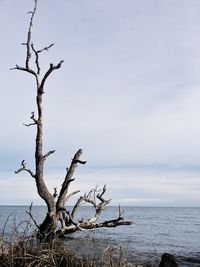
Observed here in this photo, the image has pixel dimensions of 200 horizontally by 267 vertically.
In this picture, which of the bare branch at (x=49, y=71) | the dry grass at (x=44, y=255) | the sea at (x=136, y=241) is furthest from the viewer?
the bare branch at (x=49, y=71)

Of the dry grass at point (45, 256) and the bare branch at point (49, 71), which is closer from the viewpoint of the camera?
the dry grass at point (45, 256)

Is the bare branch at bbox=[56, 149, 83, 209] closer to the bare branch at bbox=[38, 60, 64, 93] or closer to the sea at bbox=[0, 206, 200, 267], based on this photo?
the sea at bbox=[0, 206, 200, 267]

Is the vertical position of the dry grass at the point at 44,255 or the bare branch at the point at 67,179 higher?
the bare branch at the point at 67,179

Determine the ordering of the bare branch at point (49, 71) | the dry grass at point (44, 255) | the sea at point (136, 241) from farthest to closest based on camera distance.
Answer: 1. the bare branch at point (49, 71)
2. the sea at point (136, 241)
3. the dry grass at point (44, 255)

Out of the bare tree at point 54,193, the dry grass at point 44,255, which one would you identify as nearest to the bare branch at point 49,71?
the bare tree at point 54,193

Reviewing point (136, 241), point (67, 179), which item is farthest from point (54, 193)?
point (136, 241)

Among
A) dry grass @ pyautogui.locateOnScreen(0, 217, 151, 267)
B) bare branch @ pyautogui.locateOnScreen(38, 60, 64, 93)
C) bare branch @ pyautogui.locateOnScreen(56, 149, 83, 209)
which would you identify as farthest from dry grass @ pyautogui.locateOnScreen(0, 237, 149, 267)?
bare branch @ pyautogui.locateOnScreen(38, 60, 64, 93)

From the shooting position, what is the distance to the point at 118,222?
12.6 m

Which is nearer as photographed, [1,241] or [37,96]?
[1,241]

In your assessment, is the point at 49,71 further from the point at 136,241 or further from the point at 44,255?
the point at 136,241

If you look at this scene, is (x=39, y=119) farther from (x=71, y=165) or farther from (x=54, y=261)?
(x=54, y=261)

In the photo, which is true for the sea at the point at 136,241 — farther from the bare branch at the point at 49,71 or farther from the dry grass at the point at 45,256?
the bare branch at the point at 49,71

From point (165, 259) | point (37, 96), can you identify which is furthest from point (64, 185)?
point (165, 259)

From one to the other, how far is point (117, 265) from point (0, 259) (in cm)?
199
